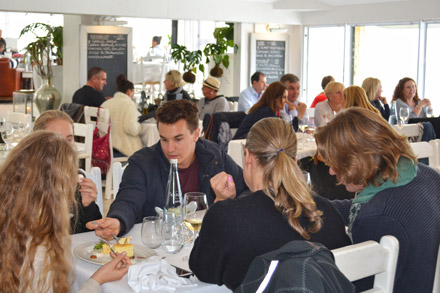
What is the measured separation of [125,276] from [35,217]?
0.44 meters

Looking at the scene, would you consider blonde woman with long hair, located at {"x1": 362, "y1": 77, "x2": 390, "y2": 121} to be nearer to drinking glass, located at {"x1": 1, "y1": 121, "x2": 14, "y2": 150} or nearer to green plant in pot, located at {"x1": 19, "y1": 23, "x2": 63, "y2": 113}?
drinking glass, located at {"x1": 1, "y1": 121, "x2": 14, "y2": 150}

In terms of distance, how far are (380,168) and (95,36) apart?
29.2ft

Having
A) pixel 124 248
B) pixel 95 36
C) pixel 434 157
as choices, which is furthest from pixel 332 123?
pixel 95 36

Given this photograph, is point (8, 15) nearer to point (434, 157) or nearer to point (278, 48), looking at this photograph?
point (278, 48)

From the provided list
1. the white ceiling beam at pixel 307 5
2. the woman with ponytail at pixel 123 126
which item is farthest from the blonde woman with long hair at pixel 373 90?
the white ceiling beam at pixel 307 5

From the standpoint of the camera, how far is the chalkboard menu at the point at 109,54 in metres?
10.6

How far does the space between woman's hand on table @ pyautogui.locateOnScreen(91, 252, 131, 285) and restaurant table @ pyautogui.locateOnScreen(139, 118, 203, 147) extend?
524cm

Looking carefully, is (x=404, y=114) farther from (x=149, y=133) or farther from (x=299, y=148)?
(x=149, y=133)

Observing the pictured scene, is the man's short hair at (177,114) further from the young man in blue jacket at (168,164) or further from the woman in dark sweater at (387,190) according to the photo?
the woman in dark sweater at (387,190)

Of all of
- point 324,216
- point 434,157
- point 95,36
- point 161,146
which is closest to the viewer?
point 324,216

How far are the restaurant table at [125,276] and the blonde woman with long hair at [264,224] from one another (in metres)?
0.06

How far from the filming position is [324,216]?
7.02 ft

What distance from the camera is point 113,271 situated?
2.10m

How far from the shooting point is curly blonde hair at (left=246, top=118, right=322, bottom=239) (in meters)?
2.04
